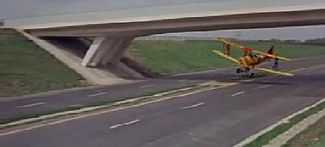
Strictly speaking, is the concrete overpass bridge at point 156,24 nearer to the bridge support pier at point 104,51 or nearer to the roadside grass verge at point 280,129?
the bridge support pier at point 104,51

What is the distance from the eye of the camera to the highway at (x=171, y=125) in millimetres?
14633

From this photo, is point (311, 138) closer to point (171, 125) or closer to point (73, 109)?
point (171, 125)

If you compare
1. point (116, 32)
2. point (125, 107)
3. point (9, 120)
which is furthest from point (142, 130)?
point (116, 32)

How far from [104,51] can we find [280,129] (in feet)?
117

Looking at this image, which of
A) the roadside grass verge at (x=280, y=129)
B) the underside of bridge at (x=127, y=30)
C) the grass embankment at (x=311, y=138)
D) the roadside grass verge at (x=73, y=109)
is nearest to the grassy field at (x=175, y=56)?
the underside of bridge at (x=127, y=30)

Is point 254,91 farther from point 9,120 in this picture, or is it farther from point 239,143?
point 239,143

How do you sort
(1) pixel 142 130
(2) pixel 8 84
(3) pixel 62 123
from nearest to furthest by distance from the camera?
(1) pixel 142 130 → (3) pixel 62 123 → (2) pixel 8 84

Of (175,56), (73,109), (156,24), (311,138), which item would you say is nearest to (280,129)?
(311,138)

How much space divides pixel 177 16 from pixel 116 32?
28.6ft

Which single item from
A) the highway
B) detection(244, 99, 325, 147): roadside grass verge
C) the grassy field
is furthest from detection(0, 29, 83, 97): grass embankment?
detection(244, 99, 325, 147): roadside grass verge

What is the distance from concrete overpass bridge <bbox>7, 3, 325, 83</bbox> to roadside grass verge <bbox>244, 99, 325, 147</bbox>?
1377 cm

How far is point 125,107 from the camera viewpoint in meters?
24.0

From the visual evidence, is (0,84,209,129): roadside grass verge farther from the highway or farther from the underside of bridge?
the underside of bridge

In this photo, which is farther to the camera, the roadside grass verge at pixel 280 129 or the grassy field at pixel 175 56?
the grassy field at pixel 175 56
